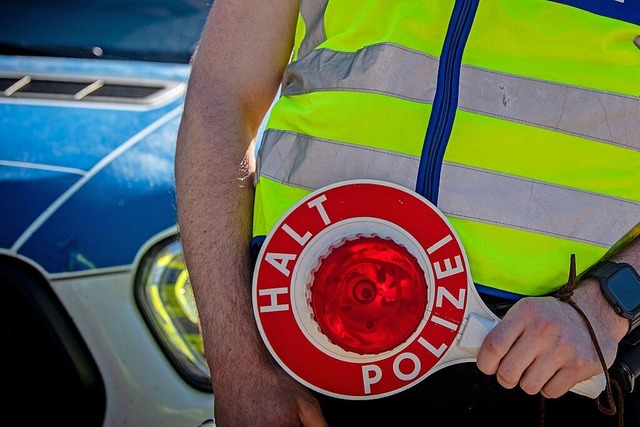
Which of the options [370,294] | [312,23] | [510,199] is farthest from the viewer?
[312,23]

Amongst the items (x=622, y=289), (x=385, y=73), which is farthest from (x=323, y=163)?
(x=622, y=289)

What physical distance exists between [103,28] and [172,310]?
90cm

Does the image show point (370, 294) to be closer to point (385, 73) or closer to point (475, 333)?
point (475, 333)

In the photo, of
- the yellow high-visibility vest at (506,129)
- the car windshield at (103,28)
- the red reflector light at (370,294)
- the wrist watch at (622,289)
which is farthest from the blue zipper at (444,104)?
the car windshield at (103,28)

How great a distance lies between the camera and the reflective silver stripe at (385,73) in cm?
138

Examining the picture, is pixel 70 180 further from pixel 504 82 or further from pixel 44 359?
pixel 504 82

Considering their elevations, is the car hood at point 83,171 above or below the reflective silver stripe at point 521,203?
above

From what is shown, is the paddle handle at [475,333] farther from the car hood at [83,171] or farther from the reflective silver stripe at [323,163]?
the car hood at [83,171]

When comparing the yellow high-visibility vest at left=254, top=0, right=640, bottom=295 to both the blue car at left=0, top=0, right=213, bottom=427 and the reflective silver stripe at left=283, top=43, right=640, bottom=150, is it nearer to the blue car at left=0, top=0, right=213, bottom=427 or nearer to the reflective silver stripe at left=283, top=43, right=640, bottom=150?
the reflective silver stripe at left=283, top=43, right=640, bottom=150

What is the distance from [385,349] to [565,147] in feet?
1.33

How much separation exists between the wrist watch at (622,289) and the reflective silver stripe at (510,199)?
0.06 m

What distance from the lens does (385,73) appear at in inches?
55.0

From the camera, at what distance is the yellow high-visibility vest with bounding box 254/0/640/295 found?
4.49 ft

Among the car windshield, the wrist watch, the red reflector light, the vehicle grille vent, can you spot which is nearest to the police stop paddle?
the red reflector light
